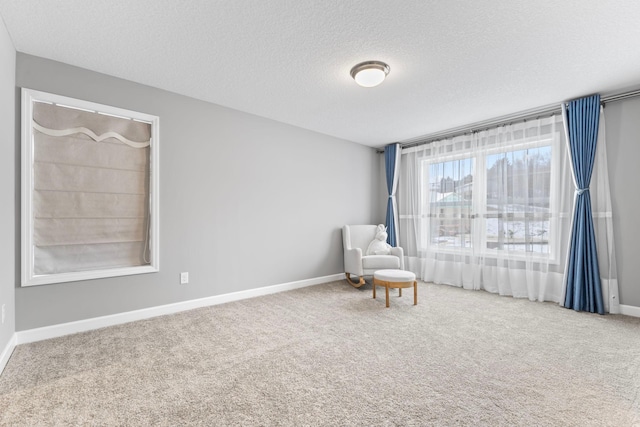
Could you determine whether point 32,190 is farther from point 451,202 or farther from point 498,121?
point 498,121

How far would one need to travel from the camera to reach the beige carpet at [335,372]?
1588mm

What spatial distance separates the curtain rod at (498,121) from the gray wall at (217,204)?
139cm

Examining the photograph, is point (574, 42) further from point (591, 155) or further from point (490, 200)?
point (490, 200)

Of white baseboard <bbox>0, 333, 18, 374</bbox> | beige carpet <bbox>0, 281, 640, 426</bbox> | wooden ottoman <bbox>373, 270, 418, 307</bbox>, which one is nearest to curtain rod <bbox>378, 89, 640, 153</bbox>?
beige carpet <bbox>0, 281, 640, 426</bbox>

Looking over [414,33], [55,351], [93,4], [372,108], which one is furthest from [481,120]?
[55,351]

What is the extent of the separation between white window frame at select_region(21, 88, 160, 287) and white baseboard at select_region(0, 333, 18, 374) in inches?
17.3

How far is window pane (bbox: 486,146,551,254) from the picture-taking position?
3750mm

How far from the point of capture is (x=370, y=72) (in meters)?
2.62

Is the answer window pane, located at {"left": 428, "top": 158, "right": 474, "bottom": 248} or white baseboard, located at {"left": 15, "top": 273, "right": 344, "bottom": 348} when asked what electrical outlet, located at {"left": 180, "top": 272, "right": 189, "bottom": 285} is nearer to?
white baseboard, located at {"left": 15, "top": 273, "right": 344, "bottom": 348}

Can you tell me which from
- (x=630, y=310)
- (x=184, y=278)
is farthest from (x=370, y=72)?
(x=630, y=310)

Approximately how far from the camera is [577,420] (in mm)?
1541

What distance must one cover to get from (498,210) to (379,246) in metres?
1.77

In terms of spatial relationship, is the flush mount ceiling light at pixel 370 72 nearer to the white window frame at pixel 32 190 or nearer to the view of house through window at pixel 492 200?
the white window frame at pixel 32 190

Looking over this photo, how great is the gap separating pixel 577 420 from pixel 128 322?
3.59 meters
